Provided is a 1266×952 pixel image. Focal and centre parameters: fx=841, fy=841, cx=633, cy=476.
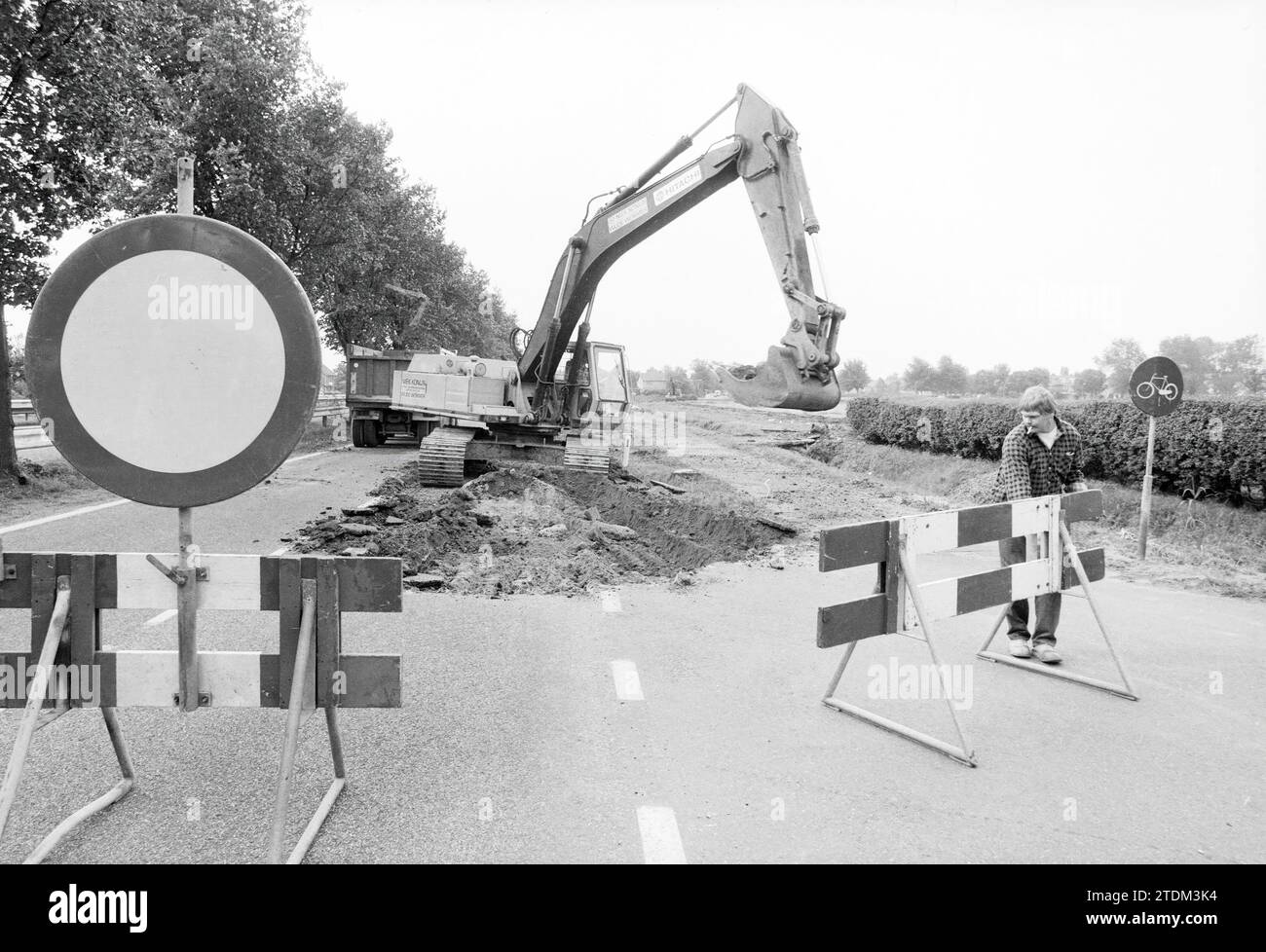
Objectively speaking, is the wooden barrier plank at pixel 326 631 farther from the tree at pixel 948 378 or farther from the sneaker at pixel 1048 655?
the tree at pixel 948 378

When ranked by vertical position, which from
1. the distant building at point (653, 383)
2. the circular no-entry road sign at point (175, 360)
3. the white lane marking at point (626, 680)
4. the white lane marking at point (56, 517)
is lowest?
the white lane marking at point (626, 680)

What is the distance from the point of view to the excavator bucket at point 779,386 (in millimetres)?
7488

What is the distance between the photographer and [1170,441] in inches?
513

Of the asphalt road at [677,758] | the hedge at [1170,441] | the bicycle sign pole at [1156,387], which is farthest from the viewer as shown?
the hedge at [1170,441]

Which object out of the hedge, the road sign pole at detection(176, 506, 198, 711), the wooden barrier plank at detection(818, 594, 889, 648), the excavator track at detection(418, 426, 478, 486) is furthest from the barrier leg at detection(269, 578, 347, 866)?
the excavator track at detection(418, 426, 478, 486)

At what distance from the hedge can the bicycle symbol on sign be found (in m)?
1.07

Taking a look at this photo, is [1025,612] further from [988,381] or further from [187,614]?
[988,381]

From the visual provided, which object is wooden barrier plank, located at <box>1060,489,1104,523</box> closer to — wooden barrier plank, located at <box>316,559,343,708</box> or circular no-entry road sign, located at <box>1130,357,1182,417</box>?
wooden barrier plank, located at <box>316,559,343,708</box>

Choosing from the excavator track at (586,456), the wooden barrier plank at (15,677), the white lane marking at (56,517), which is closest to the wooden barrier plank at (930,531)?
the wooden barrier plank at (15,677)

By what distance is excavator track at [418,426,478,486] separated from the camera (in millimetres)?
14164

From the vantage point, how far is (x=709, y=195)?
1093 centimetres

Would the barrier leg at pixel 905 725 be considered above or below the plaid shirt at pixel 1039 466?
below

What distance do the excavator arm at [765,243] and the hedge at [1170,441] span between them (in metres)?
4.96
